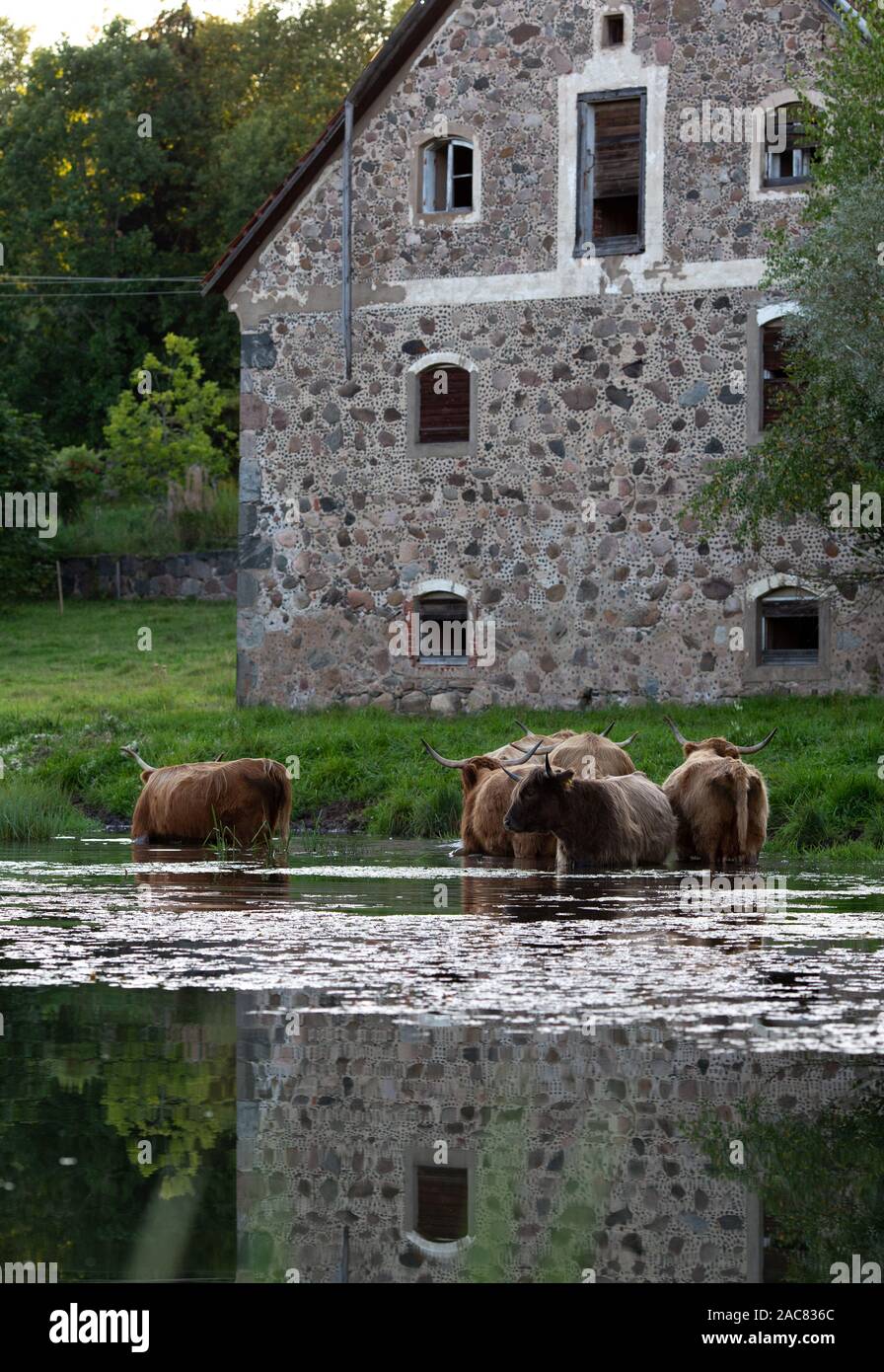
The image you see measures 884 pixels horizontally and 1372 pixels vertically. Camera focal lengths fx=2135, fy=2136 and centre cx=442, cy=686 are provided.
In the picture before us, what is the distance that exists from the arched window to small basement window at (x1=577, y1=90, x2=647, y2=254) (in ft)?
7.10

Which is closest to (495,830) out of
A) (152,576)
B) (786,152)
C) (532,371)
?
(532,371)

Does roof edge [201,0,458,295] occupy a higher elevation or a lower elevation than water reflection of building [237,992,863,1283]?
higher

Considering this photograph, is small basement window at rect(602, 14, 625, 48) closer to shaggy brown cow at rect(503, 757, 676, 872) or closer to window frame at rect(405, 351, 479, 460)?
window frame at rect(405, 351, 479, 460)

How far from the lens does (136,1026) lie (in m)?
6.70

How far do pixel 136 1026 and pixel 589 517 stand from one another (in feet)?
61.1

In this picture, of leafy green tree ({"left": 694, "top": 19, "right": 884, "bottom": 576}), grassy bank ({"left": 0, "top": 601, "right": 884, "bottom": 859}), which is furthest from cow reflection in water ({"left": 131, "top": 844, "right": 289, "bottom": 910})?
leafy green tree ({"left": 694, "top": 19, "right": 884, "bottom": 576})

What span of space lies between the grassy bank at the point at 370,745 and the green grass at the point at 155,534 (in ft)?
34.7

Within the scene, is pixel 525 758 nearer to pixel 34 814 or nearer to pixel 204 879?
pixel 204 879

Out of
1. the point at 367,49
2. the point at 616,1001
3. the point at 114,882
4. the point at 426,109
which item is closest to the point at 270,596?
the point at 426,109

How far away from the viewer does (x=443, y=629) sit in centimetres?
2583

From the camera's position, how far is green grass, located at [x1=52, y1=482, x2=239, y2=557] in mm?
40750

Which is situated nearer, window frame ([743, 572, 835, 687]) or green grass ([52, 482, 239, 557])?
window frame ([743, 572, 835, 687])

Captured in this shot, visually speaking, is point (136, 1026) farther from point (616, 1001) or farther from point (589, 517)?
point (589, 517)

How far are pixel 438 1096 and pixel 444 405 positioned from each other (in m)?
20.6
